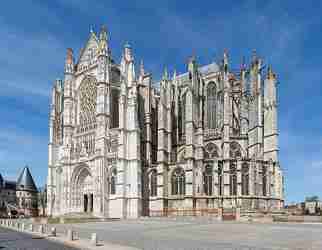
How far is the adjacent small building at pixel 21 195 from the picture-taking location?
3716 inches

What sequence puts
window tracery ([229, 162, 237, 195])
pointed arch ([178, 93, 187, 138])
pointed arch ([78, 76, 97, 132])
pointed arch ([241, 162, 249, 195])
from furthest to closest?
pointed arch ([78, 76, 97, 132])
pointed arch ([178, 93, 187, 138])
window tracery ([229, 162, 237, 195])
pointed arch ([241, 162, 249, 195])

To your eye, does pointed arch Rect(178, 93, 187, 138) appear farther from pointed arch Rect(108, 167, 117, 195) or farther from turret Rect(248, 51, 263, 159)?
pointed arch Rect(108, 167, 117, 195)

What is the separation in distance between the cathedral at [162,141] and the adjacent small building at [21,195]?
142ft

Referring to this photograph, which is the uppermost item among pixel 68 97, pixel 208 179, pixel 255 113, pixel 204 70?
pixel 204 70

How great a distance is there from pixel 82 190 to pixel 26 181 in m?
52.1

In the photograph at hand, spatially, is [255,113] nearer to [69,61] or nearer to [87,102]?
[87,102]

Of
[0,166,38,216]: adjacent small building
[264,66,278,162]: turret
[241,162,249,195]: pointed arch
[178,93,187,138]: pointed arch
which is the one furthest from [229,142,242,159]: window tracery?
[0,166,38,216]: adjacent small building

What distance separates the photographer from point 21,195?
96.0 metres

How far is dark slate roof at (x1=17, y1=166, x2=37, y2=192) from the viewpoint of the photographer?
321 feet

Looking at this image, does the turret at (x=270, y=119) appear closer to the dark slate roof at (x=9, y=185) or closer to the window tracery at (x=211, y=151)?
the window tracery at (x=211, y=151)

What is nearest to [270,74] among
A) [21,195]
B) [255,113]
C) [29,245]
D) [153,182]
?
[255,113]

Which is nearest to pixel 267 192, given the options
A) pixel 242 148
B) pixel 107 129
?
pixel 242 148

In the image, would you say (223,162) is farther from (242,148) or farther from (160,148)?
(160,148)

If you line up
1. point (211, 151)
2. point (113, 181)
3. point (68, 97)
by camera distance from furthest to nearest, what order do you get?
point (68, 97), point (211, 151), point (113, 181)
